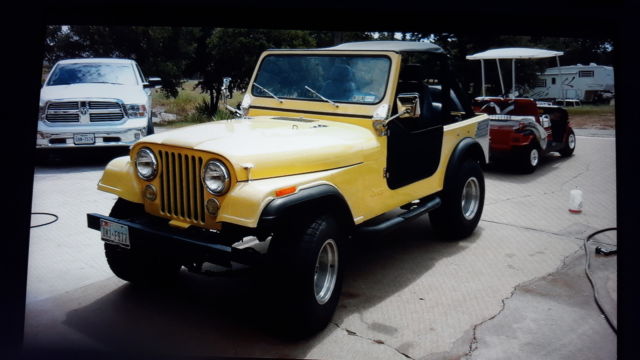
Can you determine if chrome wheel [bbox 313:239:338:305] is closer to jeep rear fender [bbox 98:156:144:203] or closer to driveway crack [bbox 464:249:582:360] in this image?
driveway crack [bbox 464:249:582:360]

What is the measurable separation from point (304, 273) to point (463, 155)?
294 cm

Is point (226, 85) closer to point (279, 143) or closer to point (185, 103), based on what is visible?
point (279, 143)

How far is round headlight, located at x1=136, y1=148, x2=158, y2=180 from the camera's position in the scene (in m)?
3.76

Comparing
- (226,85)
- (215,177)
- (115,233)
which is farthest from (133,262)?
(226,85)

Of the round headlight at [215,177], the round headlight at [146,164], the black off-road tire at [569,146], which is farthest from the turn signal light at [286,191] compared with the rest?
the black off-road tire at [569,146]

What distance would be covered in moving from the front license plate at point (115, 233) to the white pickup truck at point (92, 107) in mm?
5780

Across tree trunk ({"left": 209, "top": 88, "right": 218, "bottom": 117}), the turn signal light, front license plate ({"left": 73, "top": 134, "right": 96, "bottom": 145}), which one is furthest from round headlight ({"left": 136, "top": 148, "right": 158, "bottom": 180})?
tree trunk ({"left": 209, "top": 88, "right": 218, "bottom": 117})

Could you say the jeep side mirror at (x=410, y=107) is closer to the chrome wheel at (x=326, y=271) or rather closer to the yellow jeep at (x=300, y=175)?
the yellow jeep at (x=300, y=175)

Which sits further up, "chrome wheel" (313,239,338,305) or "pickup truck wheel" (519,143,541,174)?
"pickup truck wheel" (519,143,541,174)

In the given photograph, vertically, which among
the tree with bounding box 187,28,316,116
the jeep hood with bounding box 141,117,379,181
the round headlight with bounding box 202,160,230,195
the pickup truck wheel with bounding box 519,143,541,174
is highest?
the tree with bounding box 187,28,316,116

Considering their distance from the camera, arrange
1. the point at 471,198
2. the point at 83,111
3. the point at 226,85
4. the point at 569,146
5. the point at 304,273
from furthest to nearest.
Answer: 1. the point at 569,146
2. the point at 83,111
3. the point at 471,198
4. the point at 226,85
5. the point at 304,273

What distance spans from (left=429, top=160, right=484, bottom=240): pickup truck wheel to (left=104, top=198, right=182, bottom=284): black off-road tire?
2771mm

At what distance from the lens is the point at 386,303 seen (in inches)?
168

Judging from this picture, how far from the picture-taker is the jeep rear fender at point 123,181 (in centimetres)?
387
